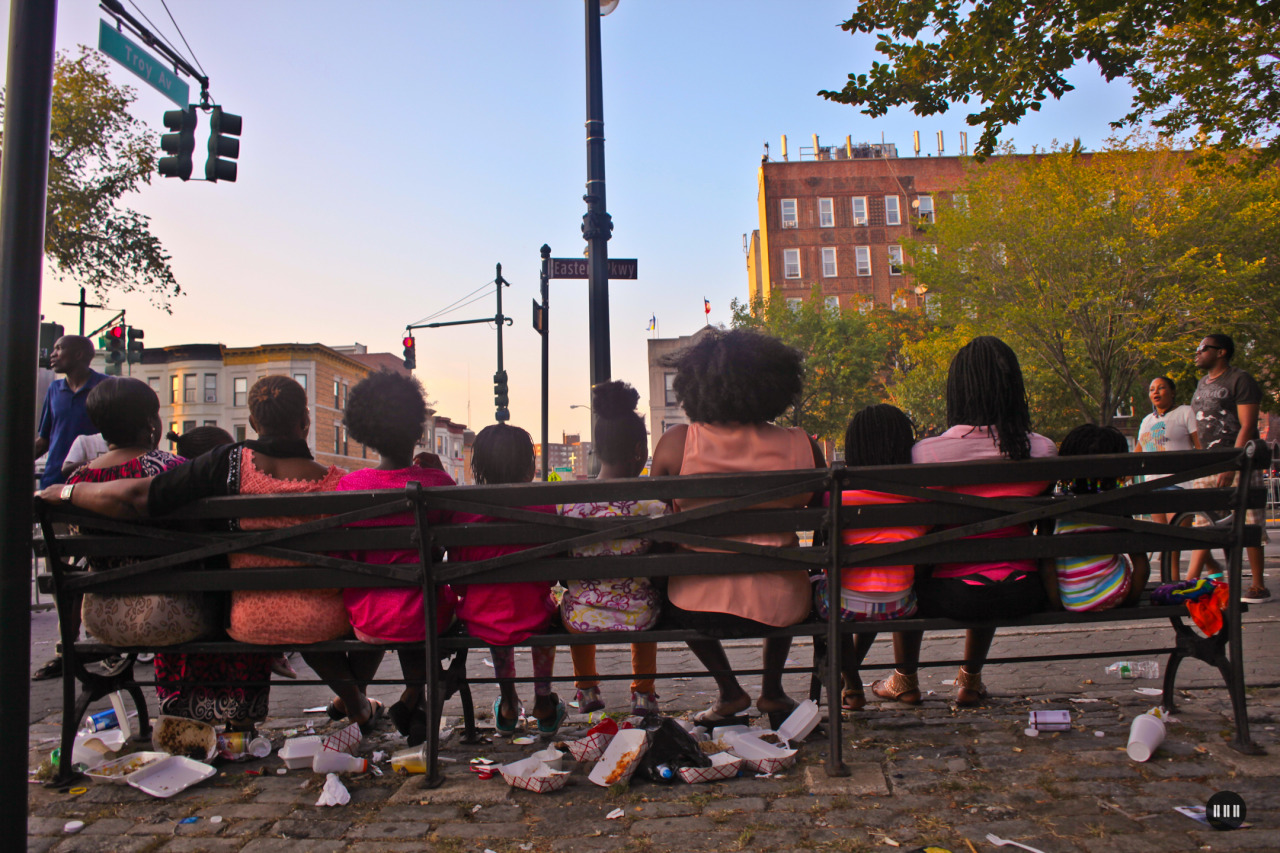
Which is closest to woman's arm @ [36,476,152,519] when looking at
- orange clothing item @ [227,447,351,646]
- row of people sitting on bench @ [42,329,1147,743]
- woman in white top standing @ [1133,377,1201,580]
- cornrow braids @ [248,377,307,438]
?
row of people sitting on bench @ [42,329,1147,743]

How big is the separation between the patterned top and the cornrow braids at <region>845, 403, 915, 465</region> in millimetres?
855

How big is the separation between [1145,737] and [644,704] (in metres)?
1.99

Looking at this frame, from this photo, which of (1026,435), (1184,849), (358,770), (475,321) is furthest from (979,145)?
(475,321)

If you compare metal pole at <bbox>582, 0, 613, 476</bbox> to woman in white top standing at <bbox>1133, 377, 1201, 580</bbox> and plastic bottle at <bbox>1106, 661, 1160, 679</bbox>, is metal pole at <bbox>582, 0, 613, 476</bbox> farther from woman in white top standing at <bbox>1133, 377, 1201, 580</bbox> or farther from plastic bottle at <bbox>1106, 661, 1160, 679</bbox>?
woman in white top standing at <bbox>1133, 377, 1201, 580</bbox>

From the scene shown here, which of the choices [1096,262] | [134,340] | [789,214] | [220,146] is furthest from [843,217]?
[220,146]

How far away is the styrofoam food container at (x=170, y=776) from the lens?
2938 mm

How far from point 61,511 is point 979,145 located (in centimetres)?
655

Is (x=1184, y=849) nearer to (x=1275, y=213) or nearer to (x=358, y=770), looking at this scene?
(x=358, y=770)

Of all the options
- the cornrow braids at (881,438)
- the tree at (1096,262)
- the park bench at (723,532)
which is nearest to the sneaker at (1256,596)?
the park bench at (723,532)

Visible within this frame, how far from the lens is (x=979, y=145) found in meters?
6.62

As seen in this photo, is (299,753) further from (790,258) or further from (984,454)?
(790,258)

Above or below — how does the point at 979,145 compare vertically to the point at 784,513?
above

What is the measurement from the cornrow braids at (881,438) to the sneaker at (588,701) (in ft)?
5.54

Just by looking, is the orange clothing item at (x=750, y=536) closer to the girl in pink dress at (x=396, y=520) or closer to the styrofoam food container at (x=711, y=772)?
the styrofoam food container at (x=711, y=772)
